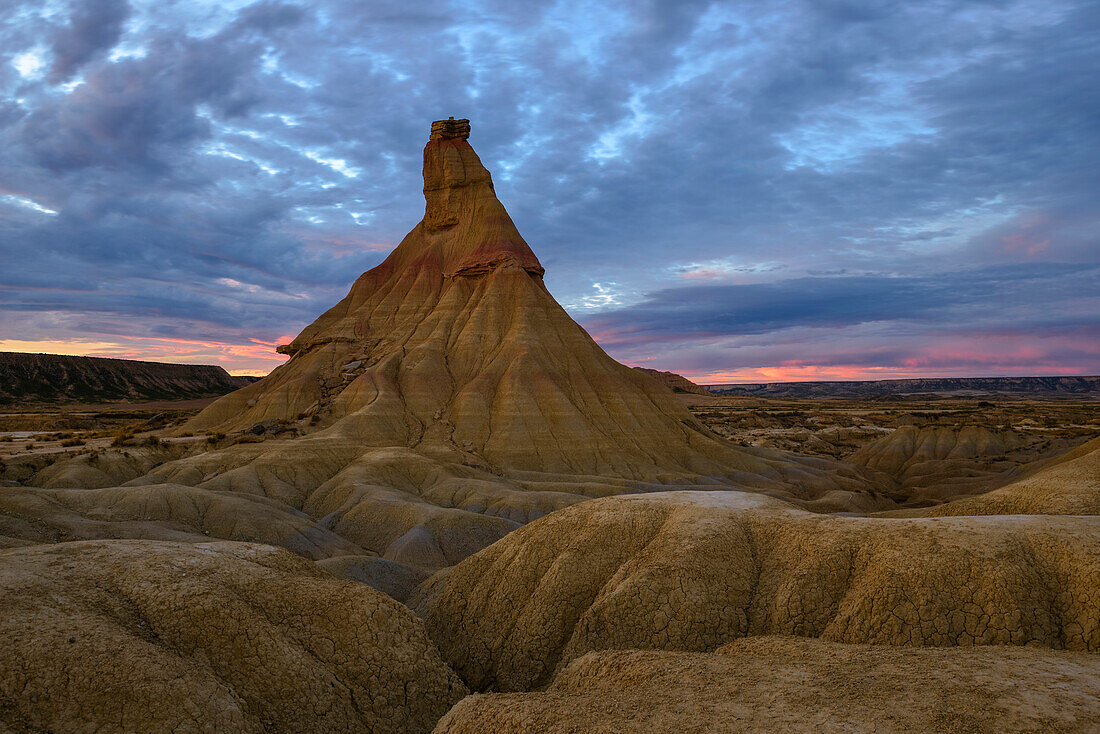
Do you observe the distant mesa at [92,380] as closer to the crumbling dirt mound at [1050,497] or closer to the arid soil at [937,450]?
the arid soil at [937,450]

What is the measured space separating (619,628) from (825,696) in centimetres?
591

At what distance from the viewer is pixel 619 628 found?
1306cm

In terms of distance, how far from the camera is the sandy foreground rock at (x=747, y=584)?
10.9 meters

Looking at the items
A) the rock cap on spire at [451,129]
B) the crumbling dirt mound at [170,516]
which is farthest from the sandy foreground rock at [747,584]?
the rock cap on spire at [451,129]

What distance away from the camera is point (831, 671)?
8.80m

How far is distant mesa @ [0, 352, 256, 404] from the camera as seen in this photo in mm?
116000

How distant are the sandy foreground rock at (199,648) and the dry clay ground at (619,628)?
0.13ft

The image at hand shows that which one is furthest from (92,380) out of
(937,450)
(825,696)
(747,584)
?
(825,696)

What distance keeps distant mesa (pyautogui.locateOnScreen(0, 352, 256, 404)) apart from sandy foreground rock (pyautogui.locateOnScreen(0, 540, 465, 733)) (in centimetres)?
13581

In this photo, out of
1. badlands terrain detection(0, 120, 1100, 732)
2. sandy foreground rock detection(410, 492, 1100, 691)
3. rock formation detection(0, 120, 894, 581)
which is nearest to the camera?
badlands terrain detection(0, 120, 1100, 732)

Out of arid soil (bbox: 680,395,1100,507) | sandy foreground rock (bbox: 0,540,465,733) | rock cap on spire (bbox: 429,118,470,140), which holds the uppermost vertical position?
rock cap on spire (bbox: 429,118,470,140)

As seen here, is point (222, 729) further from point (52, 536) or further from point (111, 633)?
point (52, 536)

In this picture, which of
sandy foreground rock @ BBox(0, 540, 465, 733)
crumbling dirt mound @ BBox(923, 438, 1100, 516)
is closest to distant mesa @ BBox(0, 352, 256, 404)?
sandy foreground rock @ BBox(0, 540, 465, 733)

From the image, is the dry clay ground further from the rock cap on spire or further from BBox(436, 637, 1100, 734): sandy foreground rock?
the rock cap on spire
